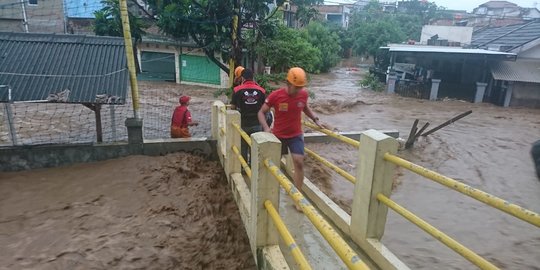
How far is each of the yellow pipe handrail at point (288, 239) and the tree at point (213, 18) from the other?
628 cm

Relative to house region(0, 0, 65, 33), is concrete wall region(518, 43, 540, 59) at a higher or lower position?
lower

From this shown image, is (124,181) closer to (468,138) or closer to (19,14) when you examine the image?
(468,138)

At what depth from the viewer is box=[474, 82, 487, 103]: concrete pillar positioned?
2050 centimetres

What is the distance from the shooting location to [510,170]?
997 cm

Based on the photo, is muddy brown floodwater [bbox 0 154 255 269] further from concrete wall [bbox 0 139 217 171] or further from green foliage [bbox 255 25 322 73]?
green foliage [bbox 255 25 322 73]

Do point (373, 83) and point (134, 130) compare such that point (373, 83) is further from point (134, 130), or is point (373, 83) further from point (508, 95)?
point (134, 130)

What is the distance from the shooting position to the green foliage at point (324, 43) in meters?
33.3

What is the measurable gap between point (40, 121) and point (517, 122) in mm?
18763

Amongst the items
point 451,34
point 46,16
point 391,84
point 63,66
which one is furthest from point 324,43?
point 63,66

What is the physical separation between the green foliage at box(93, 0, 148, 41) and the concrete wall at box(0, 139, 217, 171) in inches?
144

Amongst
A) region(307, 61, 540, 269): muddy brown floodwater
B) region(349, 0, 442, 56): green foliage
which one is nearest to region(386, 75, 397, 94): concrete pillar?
region(307, 61, 540, 269): muddy brown floodwater

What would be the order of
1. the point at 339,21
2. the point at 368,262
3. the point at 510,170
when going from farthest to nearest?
1. the point at 339,21
2. the point at 510,170
3. the point at 368,262

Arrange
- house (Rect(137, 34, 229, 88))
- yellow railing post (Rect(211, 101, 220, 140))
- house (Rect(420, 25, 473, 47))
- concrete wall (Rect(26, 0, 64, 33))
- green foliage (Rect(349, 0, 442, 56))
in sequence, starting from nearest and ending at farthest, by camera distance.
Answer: yellow railing post (Rect(211, 101, 220, 140)) < concrete wall (Rect(26, 0, 64, 33)) < house (Rect(137, 34, 229, 88)) < house (Rect(420, 25, 473, 47)) < green foliage (Rect(349, 0, 442, 56))

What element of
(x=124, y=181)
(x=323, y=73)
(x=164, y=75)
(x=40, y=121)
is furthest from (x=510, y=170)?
(x=323, y=73)
